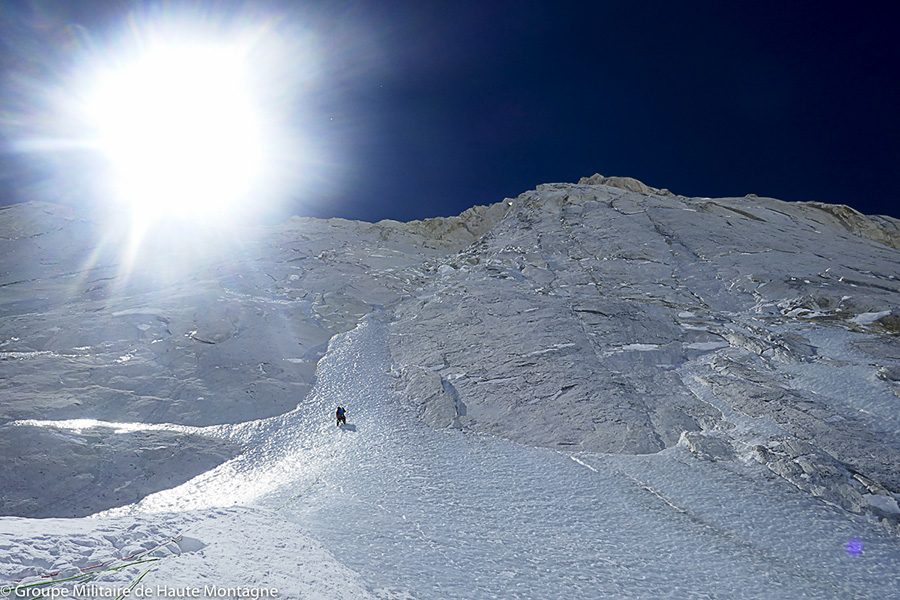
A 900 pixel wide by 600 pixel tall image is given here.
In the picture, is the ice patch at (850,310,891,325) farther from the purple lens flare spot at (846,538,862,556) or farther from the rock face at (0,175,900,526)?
the purple lens flare spot at (846,538,862,556)

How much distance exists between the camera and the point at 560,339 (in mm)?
27484

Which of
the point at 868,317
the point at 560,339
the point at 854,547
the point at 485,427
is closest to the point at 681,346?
the point at 560,339

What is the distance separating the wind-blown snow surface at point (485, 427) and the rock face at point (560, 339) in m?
0.18

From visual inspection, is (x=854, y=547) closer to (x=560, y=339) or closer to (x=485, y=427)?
(x=485, y=427)

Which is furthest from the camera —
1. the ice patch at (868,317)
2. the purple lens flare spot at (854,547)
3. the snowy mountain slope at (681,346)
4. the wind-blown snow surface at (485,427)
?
the ice patch at (868,317)

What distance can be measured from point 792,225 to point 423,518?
61.3 metres

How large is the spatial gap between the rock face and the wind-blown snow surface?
0.18 metres

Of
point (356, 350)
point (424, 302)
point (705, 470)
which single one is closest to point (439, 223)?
point (424, 302)

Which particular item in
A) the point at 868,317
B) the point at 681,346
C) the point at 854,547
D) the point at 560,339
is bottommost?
the point at 854,547

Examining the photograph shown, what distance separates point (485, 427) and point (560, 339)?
9.73m

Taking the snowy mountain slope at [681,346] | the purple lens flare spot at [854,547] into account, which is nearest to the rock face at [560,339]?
the snowy mountain slope at [681,346]

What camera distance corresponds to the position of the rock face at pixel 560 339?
714 inches

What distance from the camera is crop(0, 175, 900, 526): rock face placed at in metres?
18.1

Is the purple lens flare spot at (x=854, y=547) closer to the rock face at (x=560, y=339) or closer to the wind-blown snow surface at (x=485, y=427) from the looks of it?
the wind-blown snow surface at (x=485, y=427)
